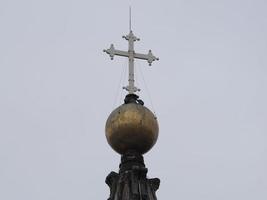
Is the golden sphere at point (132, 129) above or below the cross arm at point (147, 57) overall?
below

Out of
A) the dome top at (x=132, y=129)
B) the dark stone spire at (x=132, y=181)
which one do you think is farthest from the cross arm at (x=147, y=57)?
the dark stone spire at (x=132, y=181)

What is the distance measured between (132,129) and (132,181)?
161 cm

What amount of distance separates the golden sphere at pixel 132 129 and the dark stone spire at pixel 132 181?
35 centimetres

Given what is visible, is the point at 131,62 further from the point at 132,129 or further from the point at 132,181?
the point at 132,181

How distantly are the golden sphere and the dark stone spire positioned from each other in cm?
35

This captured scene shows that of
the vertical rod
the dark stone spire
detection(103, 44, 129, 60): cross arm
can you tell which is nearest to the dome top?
the dark stone spire

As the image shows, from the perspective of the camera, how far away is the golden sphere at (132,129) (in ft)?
67.1

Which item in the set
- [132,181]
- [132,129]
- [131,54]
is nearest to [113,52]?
[131,54]

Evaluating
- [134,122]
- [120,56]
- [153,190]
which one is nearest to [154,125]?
[134,122]

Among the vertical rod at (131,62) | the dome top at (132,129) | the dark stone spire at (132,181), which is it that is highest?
the vertical rod at (131,62)

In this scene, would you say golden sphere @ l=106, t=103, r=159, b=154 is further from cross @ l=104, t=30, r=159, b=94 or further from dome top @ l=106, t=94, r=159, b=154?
cross @ l=104, t=30, r=159, b=94

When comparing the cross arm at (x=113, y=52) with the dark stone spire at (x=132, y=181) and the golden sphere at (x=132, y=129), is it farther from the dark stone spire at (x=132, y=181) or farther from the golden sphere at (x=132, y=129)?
the dark stone spire at (x=132, y=181)

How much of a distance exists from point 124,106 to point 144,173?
2230mm

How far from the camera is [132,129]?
20.4 m
